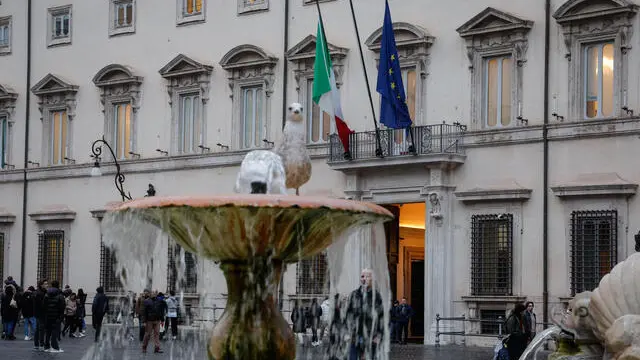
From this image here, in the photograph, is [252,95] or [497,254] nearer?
[497,254]

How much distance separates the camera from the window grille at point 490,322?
102 feet

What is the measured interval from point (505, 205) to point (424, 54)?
425cm

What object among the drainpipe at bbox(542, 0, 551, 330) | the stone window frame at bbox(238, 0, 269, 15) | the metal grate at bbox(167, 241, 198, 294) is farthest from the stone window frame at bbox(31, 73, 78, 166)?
the drainpipe at bbox(542, 0, 551, 330)

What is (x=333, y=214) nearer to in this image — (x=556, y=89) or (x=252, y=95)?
(x=556, y=89)

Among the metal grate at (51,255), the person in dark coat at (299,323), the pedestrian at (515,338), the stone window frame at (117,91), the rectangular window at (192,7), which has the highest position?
the rectangular window at (192,7)

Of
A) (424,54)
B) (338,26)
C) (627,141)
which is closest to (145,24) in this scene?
(338,26)

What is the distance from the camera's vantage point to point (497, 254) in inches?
1240

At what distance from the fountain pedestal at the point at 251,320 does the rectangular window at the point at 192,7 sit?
89.9ft

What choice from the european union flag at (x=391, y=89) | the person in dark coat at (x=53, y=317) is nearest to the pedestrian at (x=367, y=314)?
the person in dark coat at (x=53, y=317)

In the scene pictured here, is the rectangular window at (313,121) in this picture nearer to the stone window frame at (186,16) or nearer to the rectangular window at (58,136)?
the stone window frame at (186,16)

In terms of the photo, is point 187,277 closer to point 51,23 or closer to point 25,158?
point 25,158

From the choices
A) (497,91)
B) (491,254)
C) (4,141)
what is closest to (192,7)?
(4,141)

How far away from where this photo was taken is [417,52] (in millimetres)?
33156

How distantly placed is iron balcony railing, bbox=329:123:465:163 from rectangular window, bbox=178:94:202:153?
522 centimetres
